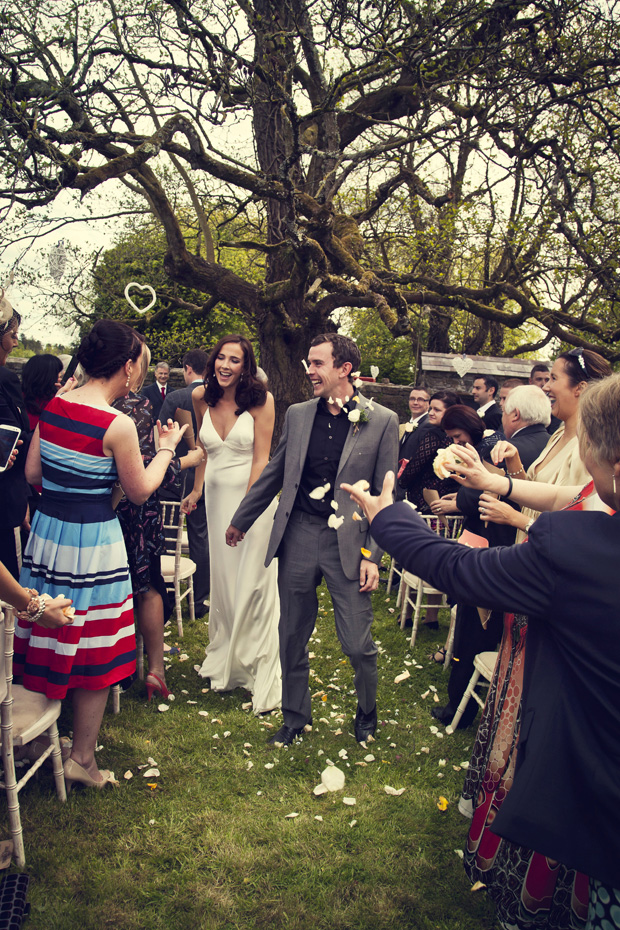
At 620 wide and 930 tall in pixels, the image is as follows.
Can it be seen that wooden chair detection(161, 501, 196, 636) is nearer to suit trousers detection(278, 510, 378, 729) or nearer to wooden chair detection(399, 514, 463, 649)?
suit trousers detection(278, 510, 378, 729)

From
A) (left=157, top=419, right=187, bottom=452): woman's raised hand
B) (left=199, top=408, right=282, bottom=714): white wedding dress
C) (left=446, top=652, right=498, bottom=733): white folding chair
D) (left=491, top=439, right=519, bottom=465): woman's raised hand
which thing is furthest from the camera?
(left=199, top=408, right=282, bottom=714): white wedding dress

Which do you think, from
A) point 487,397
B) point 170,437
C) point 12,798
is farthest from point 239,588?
point 487,397

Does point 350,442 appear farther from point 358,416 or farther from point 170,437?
point 170,437

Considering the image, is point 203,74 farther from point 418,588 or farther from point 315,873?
point 315,873

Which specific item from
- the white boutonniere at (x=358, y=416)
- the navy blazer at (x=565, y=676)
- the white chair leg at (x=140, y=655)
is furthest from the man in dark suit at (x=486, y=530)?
the white chair leg at (x=140, y=655)

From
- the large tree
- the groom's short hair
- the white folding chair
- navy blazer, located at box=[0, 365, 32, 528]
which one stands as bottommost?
the white folding chair

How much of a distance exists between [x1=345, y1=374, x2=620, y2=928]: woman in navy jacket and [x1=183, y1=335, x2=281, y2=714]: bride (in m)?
2.55

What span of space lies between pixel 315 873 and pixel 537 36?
11.1 metres

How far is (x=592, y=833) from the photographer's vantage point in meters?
1.51

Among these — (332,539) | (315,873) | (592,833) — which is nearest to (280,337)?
(332,539)

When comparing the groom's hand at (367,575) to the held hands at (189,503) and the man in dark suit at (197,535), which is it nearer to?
the held hands at (189,503)

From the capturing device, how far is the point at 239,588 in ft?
13.3

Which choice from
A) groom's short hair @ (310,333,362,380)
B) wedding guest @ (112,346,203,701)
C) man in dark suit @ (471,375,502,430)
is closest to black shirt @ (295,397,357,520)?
groom's short hair @ (310,333,362,380)

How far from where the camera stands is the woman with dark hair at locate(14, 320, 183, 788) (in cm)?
273
